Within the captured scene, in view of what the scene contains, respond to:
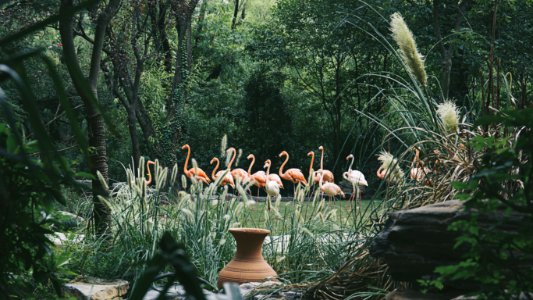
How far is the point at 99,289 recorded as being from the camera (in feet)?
13.7

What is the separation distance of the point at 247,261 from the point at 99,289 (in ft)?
2.77

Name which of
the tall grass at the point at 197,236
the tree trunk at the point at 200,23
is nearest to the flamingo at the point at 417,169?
the tall grass at the point at 197,236

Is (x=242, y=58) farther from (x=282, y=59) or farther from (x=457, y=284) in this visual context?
(x=457, y=284)

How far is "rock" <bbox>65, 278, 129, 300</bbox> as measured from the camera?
4113mm

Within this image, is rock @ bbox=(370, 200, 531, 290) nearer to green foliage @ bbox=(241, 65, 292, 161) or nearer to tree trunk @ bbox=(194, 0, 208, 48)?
green foliage @ bbox=(241, 65, 292, 161)

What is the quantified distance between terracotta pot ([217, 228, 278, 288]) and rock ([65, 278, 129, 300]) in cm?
60

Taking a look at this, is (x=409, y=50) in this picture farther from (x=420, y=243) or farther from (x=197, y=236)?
(x=197, y=236)

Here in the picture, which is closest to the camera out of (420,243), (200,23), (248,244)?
(420,243)

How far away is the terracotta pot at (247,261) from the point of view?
411 cm

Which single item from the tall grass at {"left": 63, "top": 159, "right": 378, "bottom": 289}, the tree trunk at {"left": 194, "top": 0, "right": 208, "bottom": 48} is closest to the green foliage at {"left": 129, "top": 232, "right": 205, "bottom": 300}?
the tall grass at {"left": 63, "top": 159, "right": 378, "bottom": 289}

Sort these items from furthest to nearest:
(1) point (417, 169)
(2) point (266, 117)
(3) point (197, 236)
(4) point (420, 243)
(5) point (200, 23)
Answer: (5) point (200, 23) → (2) point (266, 117) → (3) point (197, 236) → (1) point (417, 169) → (4) point (420, 243)

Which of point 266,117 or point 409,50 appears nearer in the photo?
point 409,50

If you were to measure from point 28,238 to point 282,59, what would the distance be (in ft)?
49.5

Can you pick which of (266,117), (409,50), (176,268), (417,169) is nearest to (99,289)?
→ (417,169)
